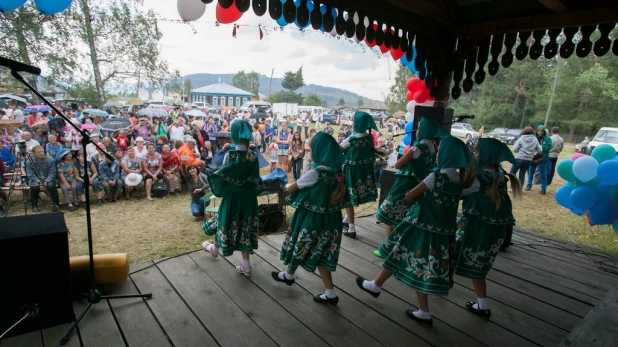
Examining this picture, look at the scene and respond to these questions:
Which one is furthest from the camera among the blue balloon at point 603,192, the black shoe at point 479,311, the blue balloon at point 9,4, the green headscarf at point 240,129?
the blue balloon at point 603,192

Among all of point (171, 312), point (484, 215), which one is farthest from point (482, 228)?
point (171, 312)

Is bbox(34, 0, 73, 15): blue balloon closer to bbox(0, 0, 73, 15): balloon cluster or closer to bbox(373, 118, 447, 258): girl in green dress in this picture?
bbox(0, 0, 73, 15): balloon cluster

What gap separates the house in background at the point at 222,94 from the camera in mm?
39969

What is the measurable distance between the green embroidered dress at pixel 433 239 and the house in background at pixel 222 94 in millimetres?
39015

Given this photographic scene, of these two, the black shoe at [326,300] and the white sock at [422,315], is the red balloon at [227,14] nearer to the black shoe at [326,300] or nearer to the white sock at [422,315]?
the black shoe at [326,300]

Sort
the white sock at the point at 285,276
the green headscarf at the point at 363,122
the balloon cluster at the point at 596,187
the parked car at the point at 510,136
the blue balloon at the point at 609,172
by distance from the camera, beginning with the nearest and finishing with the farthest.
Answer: the white sock at the point at 285,276 < the green headscarf at the point at 363,122 < the blue balloon at the point at 609,172 < the balloon cluster at the point at 596,187 < the parked car at the point at 510,136

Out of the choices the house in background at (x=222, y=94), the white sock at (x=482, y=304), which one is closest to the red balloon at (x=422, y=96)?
the white sock at (x=482, y=304)

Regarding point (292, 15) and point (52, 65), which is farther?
point (52, 65)

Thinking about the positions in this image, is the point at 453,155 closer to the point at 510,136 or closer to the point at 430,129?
the point at 430,129

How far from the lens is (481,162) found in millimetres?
2631

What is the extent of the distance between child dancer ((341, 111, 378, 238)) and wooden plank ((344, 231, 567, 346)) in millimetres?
1426

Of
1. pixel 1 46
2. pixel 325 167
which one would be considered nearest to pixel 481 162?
pixel 325 167

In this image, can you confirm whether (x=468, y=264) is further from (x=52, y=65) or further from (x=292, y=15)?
(x=52, y=65)

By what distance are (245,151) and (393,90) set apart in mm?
31325
